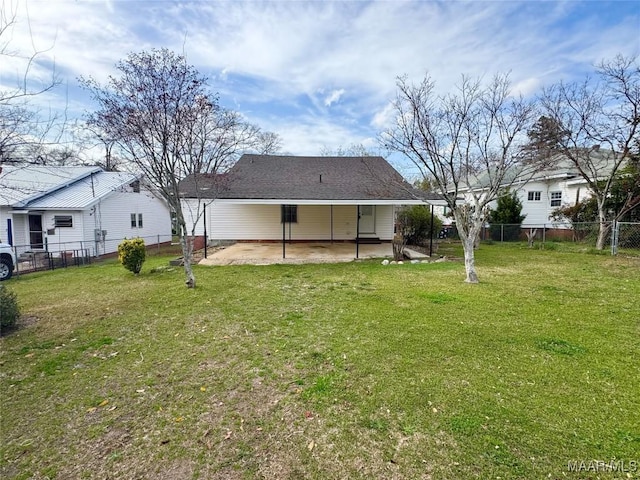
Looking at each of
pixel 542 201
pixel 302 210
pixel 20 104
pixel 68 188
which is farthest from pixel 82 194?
pixel 542 201

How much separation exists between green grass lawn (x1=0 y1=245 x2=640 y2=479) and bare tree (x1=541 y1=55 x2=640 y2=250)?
32.6 ft

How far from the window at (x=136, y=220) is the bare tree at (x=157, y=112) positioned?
1245cm

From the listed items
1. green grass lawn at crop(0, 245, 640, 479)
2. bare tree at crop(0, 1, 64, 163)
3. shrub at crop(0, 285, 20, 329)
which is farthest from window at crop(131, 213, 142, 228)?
bare tree at crop(0, 1, 64, 163)

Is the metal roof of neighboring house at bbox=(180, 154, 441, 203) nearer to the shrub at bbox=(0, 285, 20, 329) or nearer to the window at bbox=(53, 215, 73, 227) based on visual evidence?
the shrub at bbox=(0, 285, 20, 329)

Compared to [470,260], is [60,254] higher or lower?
lower

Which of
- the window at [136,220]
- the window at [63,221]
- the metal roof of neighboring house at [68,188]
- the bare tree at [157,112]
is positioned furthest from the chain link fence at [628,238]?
the window at [63,221]

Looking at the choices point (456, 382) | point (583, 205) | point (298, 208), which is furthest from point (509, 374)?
point (583, 205)

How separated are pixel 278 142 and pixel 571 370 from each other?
26.4 metres

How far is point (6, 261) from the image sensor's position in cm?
1012

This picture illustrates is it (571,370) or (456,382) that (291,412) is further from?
(571,370)

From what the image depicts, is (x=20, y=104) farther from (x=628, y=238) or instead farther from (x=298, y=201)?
(x=628, y=238)

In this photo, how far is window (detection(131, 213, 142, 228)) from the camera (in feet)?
59.2

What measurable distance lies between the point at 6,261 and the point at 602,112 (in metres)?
22.5

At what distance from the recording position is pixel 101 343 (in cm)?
433
